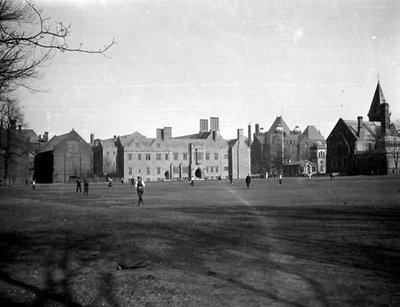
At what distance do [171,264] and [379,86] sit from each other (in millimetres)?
98727

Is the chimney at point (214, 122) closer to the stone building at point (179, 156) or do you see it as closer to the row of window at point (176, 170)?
the stone building at point (179, 156)

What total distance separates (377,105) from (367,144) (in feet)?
43.1

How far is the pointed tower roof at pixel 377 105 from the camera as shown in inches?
3713

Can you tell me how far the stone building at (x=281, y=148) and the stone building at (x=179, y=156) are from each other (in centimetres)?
2395

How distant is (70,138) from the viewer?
73.8m

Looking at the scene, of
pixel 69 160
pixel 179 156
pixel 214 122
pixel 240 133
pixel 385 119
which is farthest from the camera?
pixel 214 122

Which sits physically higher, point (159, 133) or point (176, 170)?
point (159, 133)

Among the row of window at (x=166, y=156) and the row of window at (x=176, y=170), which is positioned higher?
the row of window at (x=166, y=156)

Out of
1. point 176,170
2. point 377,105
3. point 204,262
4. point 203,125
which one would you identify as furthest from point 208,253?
point 377,105

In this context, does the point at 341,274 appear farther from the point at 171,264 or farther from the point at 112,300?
the point at 112,300

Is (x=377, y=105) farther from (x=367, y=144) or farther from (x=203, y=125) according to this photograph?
(x=203, y=125)

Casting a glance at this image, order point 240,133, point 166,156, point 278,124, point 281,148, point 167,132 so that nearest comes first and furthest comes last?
point 166,156 → point 167,132 → point 240,133 → point 281,148 → point 278,124

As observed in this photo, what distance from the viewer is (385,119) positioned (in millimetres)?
90375

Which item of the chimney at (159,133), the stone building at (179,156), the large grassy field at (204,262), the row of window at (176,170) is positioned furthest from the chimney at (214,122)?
the large grassy field at (204,262)
